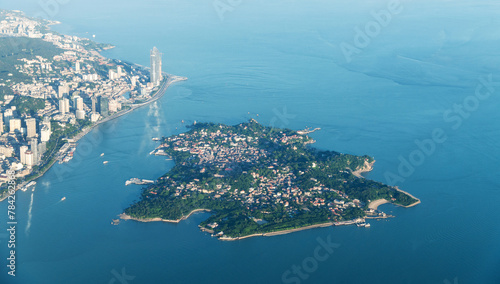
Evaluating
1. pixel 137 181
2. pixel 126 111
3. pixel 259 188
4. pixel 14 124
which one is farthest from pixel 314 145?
pixel 14 124

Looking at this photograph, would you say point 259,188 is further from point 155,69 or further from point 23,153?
point 155,69

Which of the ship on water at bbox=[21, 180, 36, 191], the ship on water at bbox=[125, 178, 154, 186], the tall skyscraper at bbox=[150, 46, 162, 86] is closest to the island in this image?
the ship on water at bbox=[125, 178, 154, 186]

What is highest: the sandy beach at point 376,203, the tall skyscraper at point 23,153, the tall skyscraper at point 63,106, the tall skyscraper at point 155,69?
the tall skyscraper at point 155,69

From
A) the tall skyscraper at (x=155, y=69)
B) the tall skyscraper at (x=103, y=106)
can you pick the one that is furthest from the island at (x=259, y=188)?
the tall skyscraper at (x=155, y=69)

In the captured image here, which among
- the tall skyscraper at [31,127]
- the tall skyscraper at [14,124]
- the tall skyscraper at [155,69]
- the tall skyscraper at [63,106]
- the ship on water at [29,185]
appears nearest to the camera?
the ship on water at [29,185]

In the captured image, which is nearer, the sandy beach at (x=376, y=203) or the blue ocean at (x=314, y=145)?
the blue ocean at (x=314, y=145)

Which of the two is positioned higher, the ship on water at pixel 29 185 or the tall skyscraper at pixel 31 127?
the tall skyscraper at pixel 31 127

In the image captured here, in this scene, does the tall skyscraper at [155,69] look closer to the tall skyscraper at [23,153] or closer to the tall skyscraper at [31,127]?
the tall skyscraper at [31,127]
